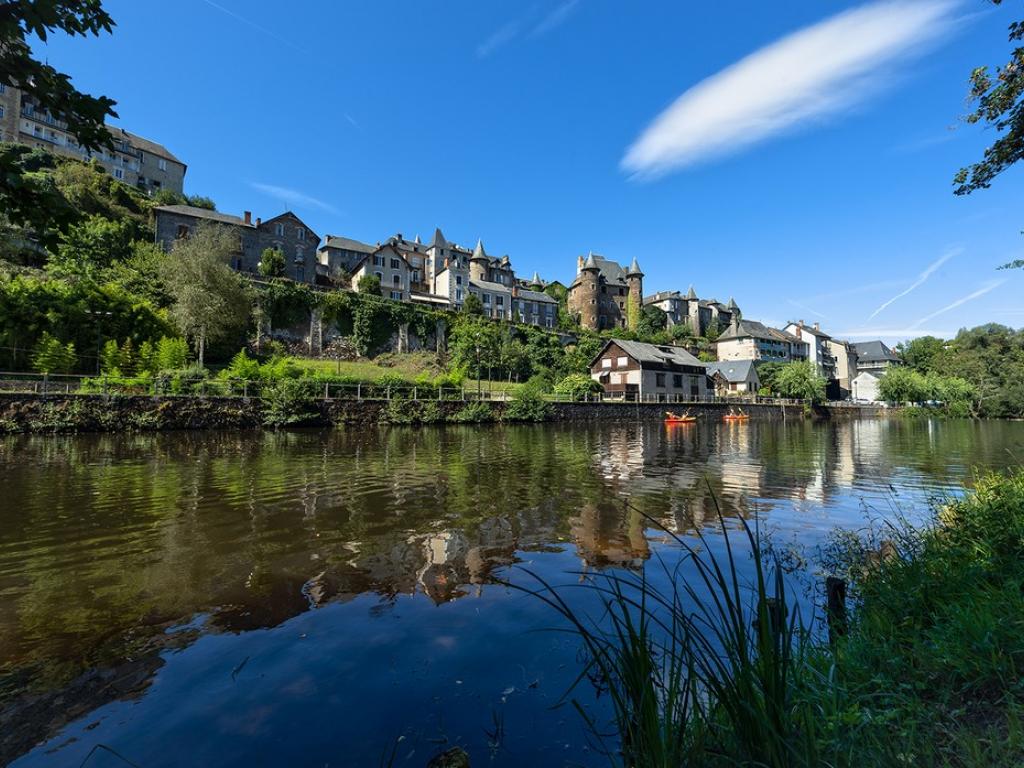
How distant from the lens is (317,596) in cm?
609

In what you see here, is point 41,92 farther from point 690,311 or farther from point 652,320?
point 690,311

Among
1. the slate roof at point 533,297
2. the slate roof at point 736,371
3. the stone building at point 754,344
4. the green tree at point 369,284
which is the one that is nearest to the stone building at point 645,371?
the slate roof at point 736,371

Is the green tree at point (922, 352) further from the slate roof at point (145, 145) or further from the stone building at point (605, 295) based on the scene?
the slate roof at point (145, 145)

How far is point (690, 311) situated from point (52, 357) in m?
96.4

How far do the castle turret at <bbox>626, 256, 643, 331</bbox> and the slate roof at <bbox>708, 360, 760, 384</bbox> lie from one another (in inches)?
772

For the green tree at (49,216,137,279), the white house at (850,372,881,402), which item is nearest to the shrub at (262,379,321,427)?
the green tree at (49,216,137,279)

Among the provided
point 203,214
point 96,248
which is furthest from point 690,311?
point 96,248

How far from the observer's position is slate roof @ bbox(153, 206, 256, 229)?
173 ft

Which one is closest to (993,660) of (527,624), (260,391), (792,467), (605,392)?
(527,624)

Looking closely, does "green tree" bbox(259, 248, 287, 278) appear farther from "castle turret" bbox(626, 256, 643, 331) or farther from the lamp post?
"castle turret" bbox(626, 256, 643, 331)

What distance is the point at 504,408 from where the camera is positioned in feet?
136

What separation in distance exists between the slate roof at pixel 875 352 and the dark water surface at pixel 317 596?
108m

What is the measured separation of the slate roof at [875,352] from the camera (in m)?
100

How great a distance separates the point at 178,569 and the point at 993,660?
29.6ft
